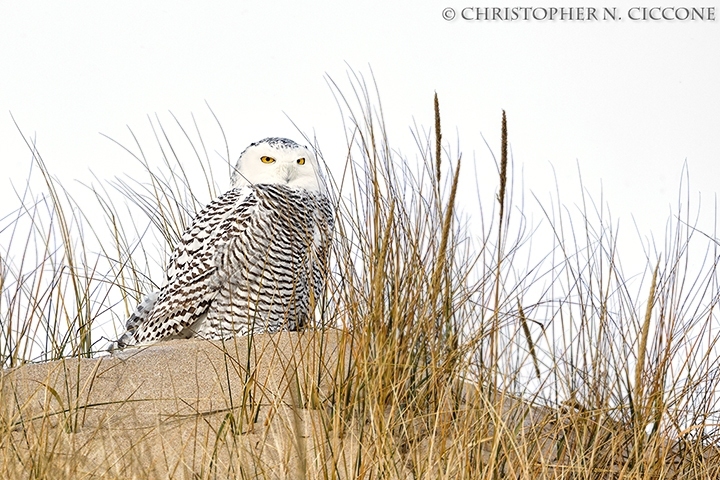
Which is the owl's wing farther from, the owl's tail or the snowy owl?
the owl's tail

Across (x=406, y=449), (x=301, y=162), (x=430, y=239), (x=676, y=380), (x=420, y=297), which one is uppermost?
(x=301, y=162)

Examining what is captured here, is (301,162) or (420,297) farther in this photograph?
(301,162)

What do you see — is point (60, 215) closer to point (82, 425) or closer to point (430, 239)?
point (82, 425)

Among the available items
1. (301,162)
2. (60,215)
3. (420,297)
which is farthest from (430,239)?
(60,215)

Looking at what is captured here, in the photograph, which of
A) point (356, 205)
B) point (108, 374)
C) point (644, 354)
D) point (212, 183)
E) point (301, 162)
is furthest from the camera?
point (212, 183)

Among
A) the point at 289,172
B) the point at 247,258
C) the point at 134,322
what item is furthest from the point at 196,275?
the point at 289,172

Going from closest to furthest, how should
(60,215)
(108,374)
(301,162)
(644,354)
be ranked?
(644,354), (108,374), (60,215), (301,162)

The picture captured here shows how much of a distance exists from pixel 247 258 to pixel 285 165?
1.49ft

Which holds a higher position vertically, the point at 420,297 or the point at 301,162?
the point at 301,162

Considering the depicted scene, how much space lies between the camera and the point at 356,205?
3209 millimetres

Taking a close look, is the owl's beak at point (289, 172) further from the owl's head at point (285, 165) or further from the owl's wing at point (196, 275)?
the owl's wing at point (196, 275)

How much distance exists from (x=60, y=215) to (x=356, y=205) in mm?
1389

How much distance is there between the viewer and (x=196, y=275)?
411 centimetres

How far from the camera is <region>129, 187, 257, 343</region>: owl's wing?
410 centimetres
